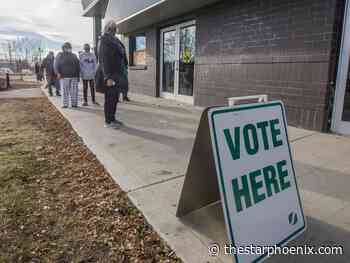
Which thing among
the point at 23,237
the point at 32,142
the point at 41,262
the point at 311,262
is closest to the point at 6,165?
the point at 32,142

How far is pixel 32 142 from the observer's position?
13.7 feet

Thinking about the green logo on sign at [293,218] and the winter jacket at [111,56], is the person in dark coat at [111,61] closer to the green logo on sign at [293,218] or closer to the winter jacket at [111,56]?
the winter jacket at [111,56]

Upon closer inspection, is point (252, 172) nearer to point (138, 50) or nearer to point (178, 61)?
point (178, 61)

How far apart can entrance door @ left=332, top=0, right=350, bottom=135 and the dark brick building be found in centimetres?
1

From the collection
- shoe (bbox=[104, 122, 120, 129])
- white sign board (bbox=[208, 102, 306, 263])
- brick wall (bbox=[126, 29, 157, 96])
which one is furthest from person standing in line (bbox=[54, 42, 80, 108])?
white sign board (bbox=[208, 102, 306, 263])

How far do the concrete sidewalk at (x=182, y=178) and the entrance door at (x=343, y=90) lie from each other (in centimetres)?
27

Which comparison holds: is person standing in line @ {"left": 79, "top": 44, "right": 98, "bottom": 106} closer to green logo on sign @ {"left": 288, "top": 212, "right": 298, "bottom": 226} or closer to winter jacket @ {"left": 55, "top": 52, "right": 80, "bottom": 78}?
winter jacket @ {"left": 55, "top": 52, "right": 80, "bottom": 78}

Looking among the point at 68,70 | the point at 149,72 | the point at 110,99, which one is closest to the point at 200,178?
the point at 110,99

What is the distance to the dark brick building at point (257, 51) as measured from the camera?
4258 millimetres

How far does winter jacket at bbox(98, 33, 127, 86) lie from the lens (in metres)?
4.43

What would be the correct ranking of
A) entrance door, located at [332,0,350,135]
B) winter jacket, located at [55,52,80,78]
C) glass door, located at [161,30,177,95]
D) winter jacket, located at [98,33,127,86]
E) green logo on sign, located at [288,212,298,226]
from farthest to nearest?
glass door, located at [161,30,177,95]
winter jacket, located at [55,52,80,78]
winter jacket, located at [98,33,127,86]
entrance door, located at [332,0,350,135]
green logo on sign, located at [288,212,298,226]

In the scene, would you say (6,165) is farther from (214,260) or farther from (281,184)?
(281,184)

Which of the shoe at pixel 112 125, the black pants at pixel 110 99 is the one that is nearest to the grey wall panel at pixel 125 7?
the black pants at pixel 110 99

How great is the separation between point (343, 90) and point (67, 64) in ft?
20.2
